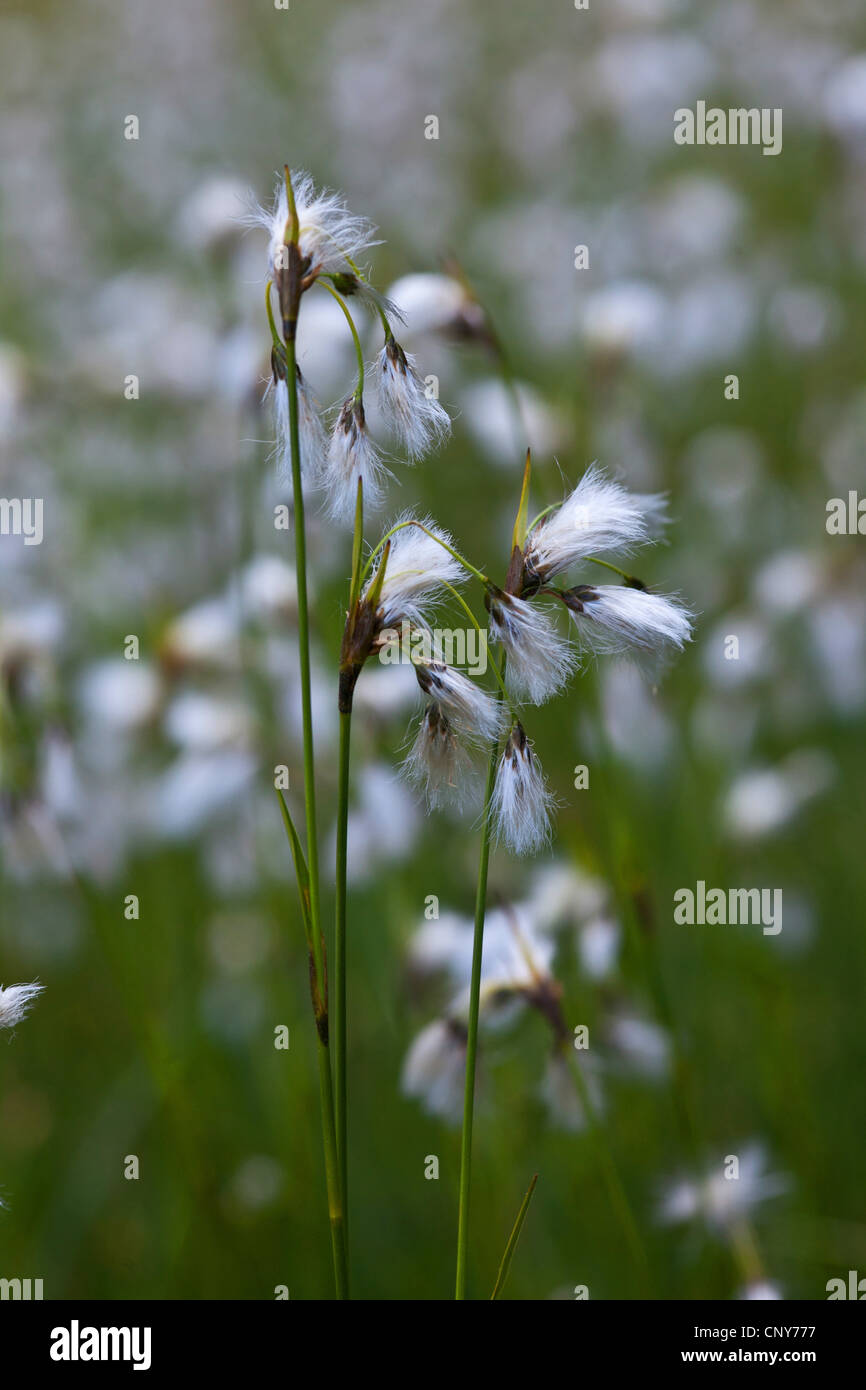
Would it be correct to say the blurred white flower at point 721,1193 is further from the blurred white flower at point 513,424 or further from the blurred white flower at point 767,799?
the blurred white flower at point 513,424

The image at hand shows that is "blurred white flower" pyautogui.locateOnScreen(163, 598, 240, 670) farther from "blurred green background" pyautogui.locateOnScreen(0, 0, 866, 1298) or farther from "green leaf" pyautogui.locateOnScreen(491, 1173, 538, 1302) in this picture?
"green leaf" pyautogui.locateOnScreen(491, 1173, 538, 1302)

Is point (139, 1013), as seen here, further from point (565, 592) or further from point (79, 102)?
point (79, 102)

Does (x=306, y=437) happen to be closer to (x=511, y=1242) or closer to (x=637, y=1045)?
(x=511, y=1242)

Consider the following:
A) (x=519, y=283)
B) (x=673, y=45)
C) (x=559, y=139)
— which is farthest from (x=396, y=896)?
(x=559, y=139)

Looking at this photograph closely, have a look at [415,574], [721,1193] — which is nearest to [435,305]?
[415,574]

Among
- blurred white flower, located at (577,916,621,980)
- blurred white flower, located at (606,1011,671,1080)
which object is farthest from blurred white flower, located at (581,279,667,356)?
blurred white flower, located at (606,1011,671,1080)

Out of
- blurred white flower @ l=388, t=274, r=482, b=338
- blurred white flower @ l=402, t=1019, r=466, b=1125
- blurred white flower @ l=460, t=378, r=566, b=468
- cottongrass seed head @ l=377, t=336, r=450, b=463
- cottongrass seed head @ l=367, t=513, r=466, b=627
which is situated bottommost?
blurred white flower @ l=402, t=1019, r=466, b=1125

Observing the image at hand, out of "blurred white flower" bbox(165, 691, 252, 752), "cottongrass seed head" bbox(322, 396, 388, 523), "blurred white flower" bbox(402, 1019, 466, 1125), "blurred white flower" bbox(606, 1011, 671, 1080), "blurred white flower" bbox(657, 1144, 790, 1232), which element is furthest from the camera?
"blurred white flower" bbox(165, 691, 252, 752)
